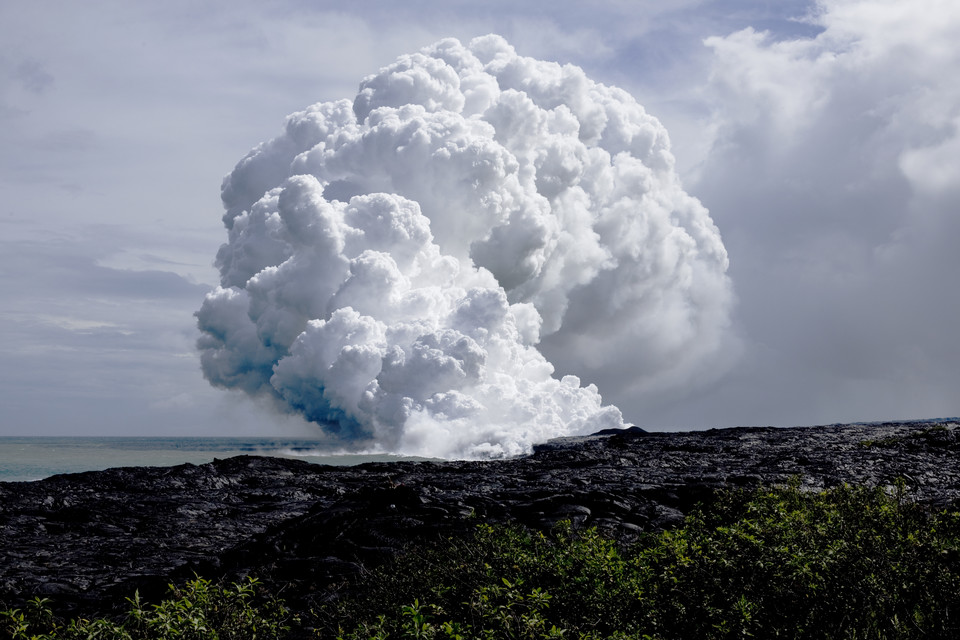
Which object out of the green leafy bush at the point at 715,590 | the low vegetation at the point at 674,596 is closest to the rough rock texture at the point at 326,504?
the low vegetation at the point at 674,596

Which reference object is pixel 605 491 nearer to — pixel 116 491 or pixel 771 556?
pixel 771 556

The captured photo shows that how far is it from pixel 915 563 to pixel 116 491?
1097 inches

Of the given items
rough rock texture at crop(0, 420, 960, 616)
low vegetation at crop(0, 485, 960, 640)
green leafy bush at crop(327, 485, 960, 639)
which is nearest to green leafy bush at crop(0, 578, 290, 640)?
low vegetation at crop(0, 485, 960, 640)

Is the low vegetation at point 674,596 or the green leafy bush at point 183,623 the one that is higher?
the low vegetation at point 674,596

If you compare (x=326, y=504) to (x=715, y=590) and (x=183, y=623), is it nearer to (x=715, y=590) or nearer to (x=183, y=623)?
(x=183, y=623)

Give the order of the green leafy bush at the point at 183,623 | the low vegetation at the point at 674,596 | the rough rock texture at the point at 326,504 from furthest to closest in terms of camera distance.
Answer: the rough rock texture at the point at 326,504, the low vegetation at the point at 674,596, the green leafy bush at the point at 183,623

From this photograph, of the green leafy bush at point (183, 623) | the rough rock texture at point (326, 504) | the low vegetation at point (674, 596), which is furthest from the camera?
the rough rock texture at point (326, 504)

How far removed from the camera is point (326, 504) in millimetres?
21906

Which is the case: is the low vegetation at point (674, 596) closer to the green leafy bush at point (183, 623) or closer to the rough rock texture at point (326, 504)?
the green leafy bush at point (183, 623)

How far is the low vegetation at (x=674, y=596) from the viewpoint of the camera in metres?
7.23

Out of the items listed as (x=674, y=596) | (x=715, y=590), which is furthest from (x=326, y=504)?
(x=715, y=590)

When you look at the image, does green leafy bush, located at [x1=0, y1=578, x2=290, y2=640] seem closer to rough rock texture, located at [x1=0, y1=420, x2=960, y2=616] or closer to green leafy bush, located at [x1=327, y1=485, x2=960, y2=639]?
green leafy bush, located at [x1=327, y1=485, x2=960, y2=639]

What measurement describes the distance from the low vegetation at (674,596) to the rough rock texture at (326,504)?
4526mm

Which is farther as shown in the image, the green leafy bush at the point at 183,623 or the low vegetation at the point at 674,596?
the low vegetation at the point at 674,596
